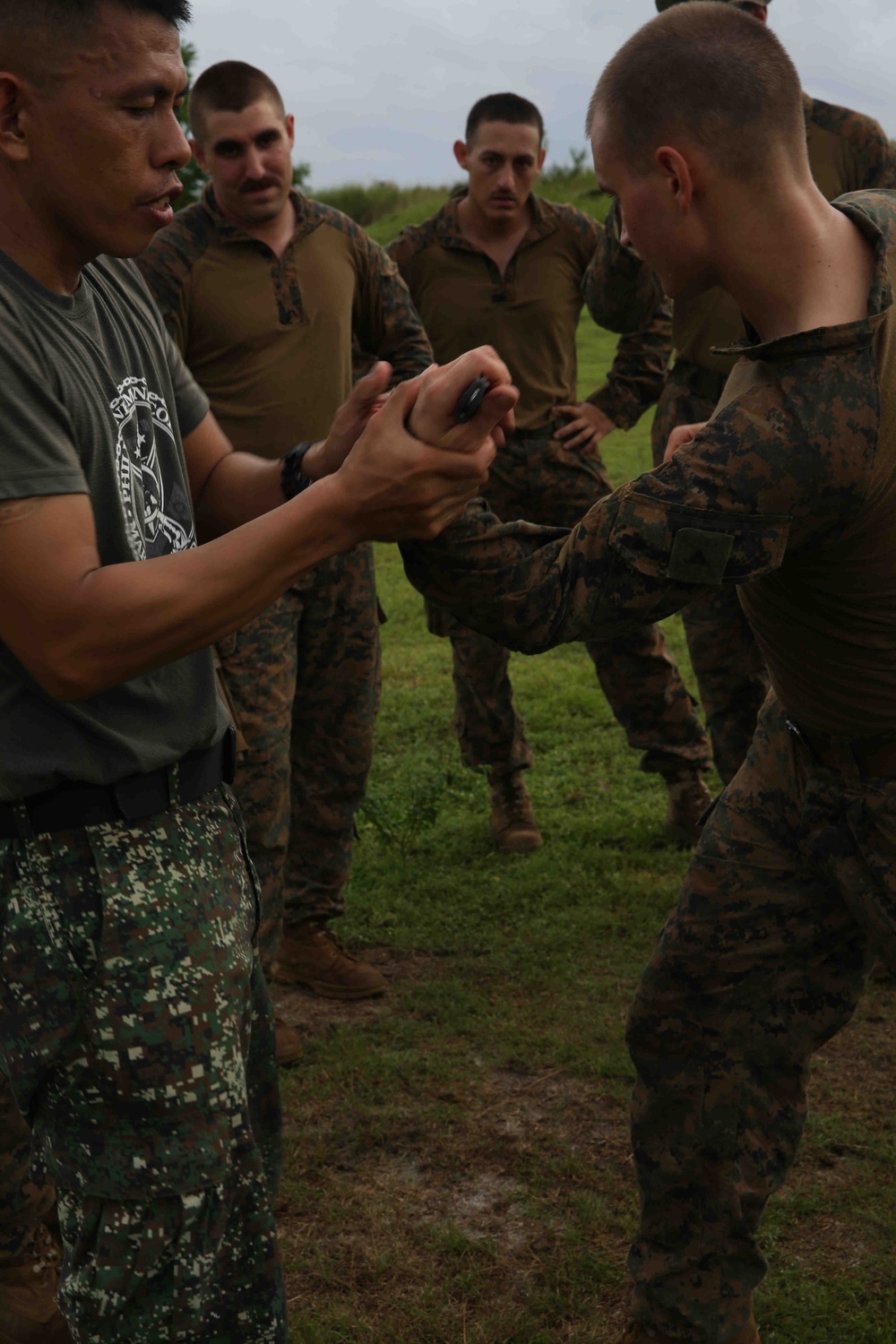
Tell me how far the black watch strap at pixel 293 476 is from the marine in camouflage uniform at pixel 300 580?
154 centimetres

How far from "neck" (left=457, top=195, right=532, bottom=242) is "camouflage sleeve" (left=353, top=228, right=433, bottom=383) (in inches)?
46.7

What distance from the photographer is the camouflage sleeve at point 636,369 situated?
5973 mm

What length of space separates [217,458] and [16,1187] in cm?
162

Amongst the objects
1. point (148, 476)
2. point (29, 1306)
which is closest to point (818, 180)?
point (148, 476)

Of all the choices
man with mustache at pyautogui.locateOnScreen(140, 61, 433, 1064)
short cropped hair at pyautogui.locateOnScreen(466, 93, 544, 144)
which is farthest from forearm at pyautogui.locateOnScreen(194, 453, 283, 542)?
short cropped hair at pyautogui.locateOnScreen(466, 93, 544, 144)

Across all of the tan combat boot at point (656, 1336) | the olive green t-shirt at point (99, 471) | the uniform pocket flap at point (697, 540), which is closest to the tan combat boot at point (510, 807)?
the tan combat boot at point (656, 1336)

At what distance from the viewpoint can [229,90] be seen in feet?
14.8

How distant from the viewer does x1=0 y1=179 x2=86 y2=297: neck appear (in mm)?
2070

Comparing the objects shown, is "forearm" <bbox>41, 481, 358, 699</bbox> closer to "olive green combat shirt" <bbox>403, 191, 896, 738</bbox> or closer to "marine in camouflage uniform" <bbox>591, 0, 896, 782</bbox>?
"olive green combat shirt" <bbox>403, 191, 896, 738</bbox>

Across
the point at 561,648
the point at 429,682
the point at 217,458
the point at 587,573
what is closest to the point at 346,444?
the point at 217,458

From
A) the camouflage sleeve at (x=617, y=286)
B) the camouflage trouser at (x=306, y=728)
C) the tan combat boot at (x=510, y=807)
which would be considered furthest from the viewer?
the tan combat boot at (x=510, y=807)

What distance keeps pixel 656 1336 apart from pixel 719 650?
268cm

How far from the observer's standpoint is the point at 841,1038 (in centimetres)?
427

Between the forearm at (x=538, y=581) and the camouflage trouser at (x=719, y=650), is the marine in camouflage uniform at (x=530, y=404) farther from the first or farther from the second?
the forearm at (x=538, y=581)
